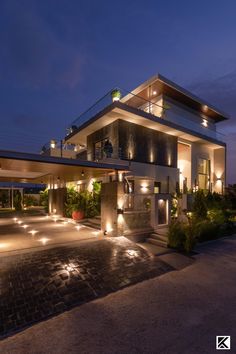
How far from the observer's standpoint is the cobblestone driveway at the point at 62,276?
4195 millimetres

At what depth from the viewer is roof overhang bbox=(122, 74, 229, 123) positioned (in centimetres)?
1648

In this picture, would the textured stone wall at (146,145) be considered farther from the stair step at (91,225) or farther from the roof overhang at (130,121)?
the stair step at (91,225)

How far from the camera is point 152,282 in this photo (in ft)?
18.4

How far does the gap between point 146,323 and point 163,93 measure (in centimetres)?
1755

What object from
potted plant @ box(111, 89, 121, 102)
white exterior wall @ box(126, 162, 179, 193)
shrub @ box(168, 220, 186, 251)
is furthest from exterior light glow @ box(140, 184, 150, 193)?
shrub @ box(168, 220, 186, 251)

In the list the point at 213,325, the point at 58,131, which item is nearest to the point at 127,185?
the point at 213,325

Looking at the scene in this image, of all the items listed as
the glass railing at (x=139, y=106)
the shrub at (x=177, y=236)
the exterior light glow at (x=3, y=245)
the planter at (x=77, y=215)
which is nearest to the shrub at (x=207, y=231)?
the shrub at (x=177, y=236)

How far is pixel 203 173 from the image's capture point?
2197cm

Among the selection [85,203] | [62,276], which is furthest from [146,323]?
[85,203]

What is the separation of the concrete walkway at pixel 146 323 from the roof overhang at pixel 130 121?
1052 centimetres

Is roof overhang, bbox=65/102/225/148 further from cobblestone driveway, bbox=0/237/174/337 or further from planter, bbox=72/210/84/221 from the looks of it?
cobblestone driveway, bbox=0/237/174/337

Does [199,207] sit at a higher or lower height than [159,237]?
higher

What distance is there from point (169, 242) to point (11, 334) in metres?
6.51

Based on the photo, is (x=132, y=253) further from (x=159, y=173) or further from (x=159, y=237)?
(x=159, y=173)
